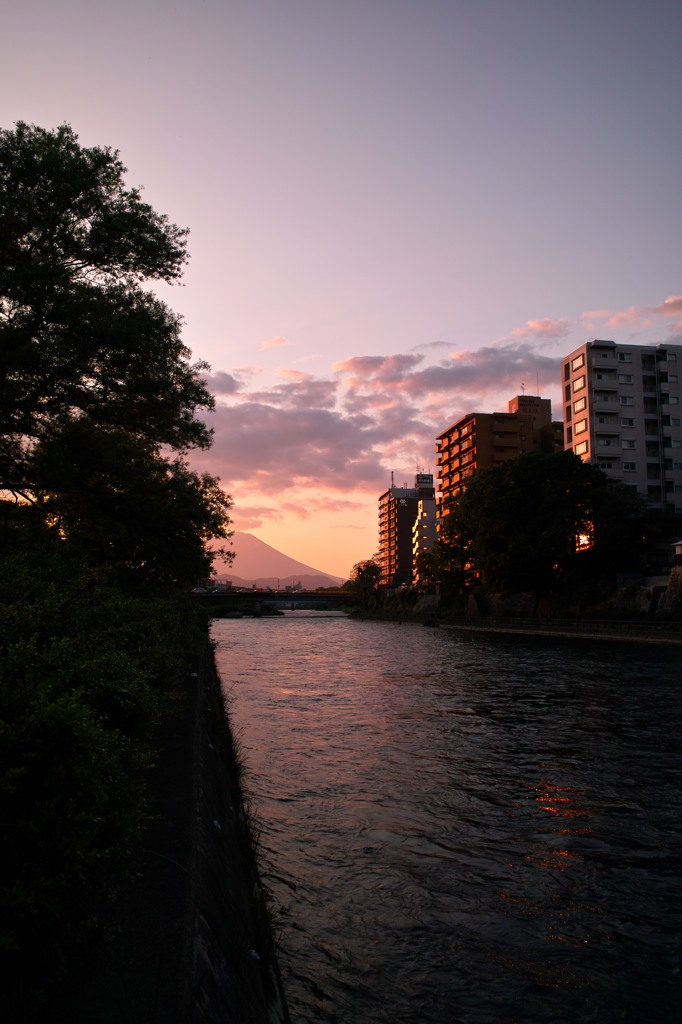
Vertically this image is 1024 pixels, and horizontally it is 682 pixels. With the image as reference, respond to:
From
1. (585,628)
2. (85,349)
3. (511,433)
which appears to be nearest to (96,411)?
(85,349)

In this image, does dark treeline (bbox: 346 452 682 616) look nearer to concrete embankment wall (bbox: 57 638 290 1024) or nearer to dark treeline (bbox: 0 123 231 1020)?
dark treeline (bbox: 0 123 231 1020)

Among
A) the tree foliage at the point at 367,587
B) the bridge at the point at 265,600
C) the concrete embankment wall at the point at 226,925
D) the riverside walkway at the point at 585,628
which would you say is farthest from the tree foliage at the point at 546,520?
the tree foliage at the point at 367,587

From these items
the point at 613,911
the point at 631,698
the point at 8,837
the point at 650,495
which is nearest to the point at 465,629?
the point at 650,495

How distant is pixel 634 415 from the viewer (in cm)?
9538

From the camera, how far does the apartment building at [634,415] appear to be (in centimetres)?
9381

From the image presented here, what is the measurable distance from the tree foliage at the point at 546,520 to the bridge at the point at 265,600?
71.0 m

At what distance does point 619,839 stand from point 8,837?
915cm

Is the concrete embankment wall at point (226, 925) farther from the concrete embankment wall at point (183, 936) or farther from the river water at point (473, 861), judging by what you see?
the river water at point (473, 861)

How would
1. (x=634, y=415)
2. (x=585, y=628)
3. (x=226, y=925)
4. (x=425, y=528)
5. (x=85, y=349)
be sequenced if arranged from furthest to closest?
(x=425, y=528) < (x=634, y=415) < (x=585, y=628) < (x=85, y=349) < (x=226, y=925)

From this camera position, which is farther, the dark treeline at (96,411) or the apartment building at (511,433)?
the apartment building at (511,433)

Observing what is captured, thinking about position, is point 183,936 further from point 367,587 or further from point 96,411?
point 367,587

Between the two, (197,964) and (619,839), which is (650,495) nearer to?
(619,839)

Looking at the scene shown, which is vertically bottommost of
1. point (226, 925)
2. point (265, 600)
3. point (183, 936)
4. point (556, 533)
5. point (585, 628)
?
point (265, 600)

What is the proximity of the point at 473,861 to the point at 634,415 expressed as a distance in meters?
97.4
